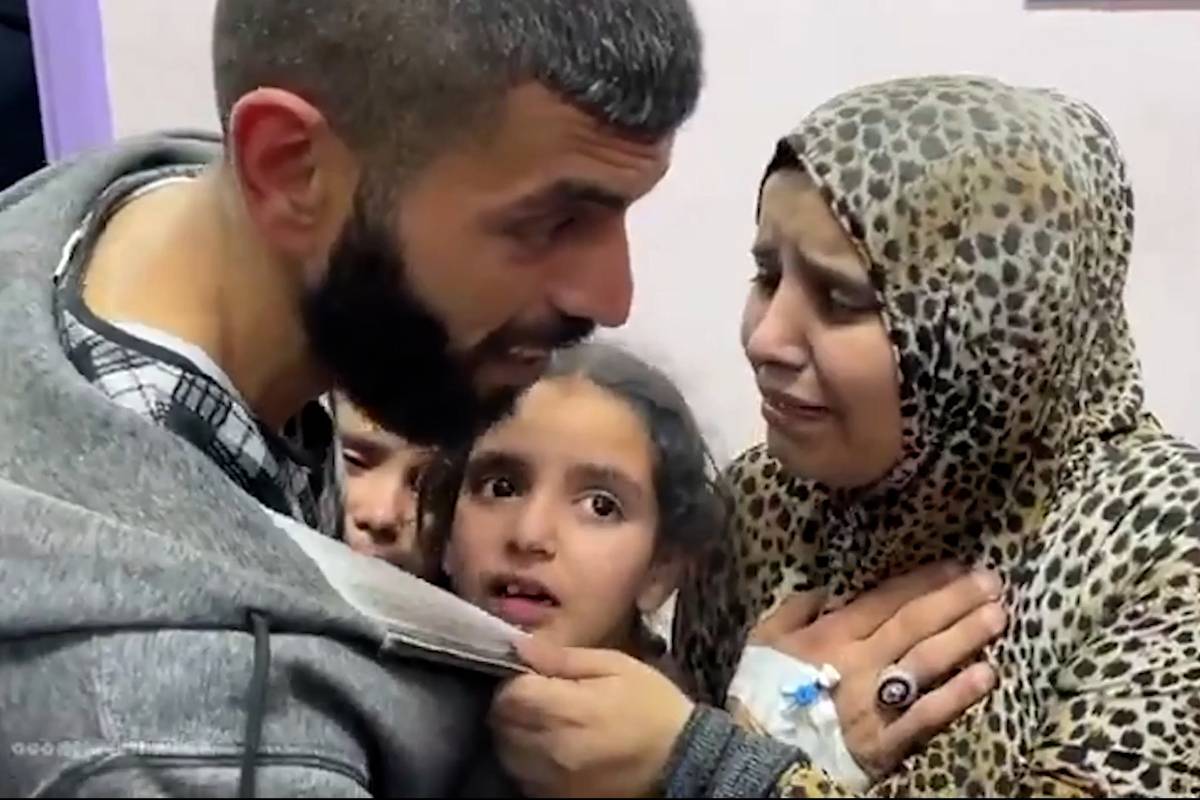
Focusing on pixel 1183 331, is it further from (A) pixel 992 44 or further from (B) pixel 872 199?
(B) pixel 872 199

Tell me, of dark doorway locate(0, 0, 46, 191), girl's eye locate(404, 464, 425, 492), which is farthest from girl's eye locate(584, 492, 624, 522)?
dark doorway locate(0, 0, 46, 191)

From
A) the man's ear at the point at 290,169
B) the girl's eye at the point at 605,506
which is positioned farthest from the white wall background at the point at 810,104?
the man's ear at the point at 290,169

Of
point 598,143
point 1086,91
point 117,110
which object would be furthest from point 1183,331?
point 117,110

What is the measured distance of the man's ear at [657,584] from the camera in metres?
1.25

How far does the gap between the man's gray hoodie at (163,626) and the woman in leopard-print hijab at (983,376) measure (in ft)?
1.13

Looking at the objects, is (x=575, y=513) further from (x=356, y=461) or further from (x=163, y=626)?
(x=163, y=626)

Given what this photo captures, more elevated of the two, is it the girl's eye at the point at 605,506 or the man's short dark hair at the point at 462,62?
the man's short dark hair at the point at 462,62

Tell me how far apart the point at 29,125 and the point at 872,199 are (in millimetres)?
928

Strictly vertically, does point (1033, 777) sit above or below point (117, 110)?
below

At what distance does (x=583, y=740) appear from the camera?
0.82 meters

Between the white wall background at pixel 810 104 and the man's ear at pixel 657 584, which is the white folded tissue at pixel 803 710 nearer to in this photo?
the man's ear at pixel 657 584

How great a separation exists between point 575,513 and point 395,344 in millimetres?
333

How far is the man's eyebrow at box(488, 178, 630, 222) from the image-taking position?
0.90 m

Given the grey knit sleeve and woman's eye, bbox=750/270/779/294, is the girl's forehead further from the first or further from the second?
the grey knit sleeve
